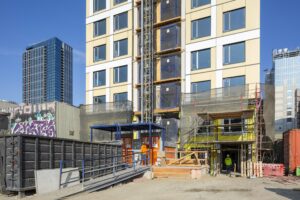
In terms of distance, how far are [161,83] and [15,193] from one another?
22.4m

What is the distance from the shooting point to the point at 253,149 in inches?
998

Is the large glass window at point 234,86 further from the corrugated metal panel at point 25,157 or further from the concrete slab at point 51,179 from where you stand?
the corrugated metal panel at point 25,157

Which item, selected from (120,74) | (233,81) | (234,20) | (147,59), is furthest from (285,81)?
(233,81)

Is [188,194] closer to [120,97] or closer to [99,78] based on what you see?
[120,97]

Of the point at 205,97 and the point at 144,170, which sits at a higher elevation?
the point at 205,97

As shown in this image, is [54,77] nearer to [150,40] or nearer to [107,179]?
[150,40]

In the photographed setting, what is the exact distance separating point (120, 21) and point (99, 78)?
22.0ft

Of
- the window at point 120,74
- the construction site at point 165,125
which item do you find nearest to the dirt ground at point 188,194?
the construction site at point 165,125

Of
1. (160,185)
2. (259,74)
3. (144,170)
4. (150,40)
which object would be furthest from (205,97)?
(160,185)

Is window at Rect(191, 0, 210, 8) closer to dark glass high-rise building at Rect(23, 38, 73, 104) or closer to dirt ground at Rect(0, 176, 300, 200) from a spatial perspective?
dirt ground at Rect(0, 176, 300, 200)

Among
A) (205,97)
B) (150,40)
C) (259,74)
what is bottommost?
(205,97)

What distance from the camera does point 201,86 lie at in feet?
105

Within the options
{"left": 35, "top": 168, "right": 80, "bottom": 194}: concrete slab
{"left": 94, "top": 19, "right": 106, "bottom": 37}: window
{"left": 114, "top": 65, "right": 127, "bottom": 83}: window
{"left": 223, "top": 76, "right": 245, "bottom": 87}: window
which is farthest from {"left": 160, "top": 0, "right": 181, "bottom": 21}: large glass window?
{"left": 35, "top": 168, "right": 80, "bottom": 194}: concrete slab

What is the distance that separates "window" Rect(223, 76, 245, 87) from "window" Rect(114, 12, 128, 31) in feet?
43.9
